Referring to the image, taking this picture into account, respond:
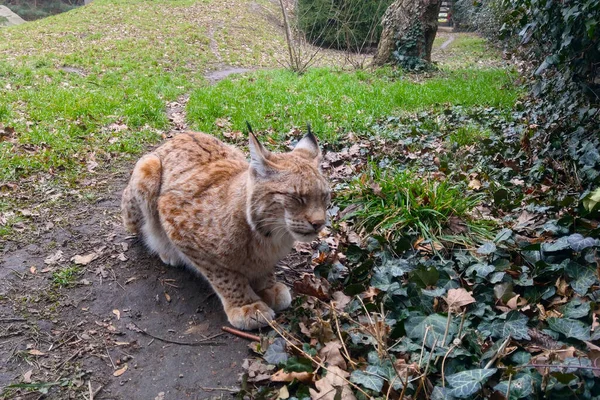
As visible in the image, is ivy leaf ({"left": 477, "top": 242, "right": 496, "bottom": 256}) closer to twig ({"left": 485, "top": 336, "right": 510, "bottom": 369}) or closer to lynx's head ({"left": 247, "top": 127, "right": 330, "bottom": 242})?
twig ({"left": 485, "top": 336, "right": 510, "bottom": 369})

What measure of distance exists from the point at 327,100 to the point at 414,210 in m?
5.69

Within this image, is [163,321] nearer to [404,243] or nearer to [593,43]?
[404,243]

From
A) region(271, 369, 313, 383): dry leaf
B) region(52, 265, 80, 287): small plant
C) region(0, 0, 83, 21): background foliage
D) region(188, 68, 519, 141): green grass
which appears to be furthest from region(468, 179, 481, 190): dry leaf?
region(0, 0, 83, 21): background foliage

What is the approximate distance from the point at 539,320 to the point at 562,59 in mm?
2611

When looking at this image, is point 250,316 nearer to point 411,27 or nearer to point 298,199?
point 298,199

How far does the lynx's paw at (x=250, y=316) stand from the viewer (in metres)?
3.41

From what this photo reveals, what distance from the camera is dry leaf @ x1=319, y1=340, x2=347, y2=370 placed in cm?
279

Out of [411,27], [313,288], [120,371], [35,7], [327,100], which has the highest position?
[411,27]

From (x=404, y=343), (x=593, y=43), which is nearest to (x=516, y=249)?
(x=404, y=343)

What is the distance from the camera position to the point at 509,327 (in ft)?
8.70

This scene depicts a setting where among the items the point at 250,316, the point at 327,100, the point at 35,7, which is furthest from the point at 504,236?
the point at 35,7

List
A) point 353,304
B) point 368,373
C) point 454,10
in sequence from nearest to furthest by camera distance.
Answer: point 368,373 → point 353,304 → point 454,10

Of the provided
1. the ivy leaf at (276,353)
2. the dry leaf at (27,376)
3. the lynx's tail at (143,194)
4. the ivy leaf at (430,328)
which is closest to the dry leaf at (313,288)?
the ivy leaf at (276,353)

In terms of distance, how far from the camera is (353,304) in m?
3.25
